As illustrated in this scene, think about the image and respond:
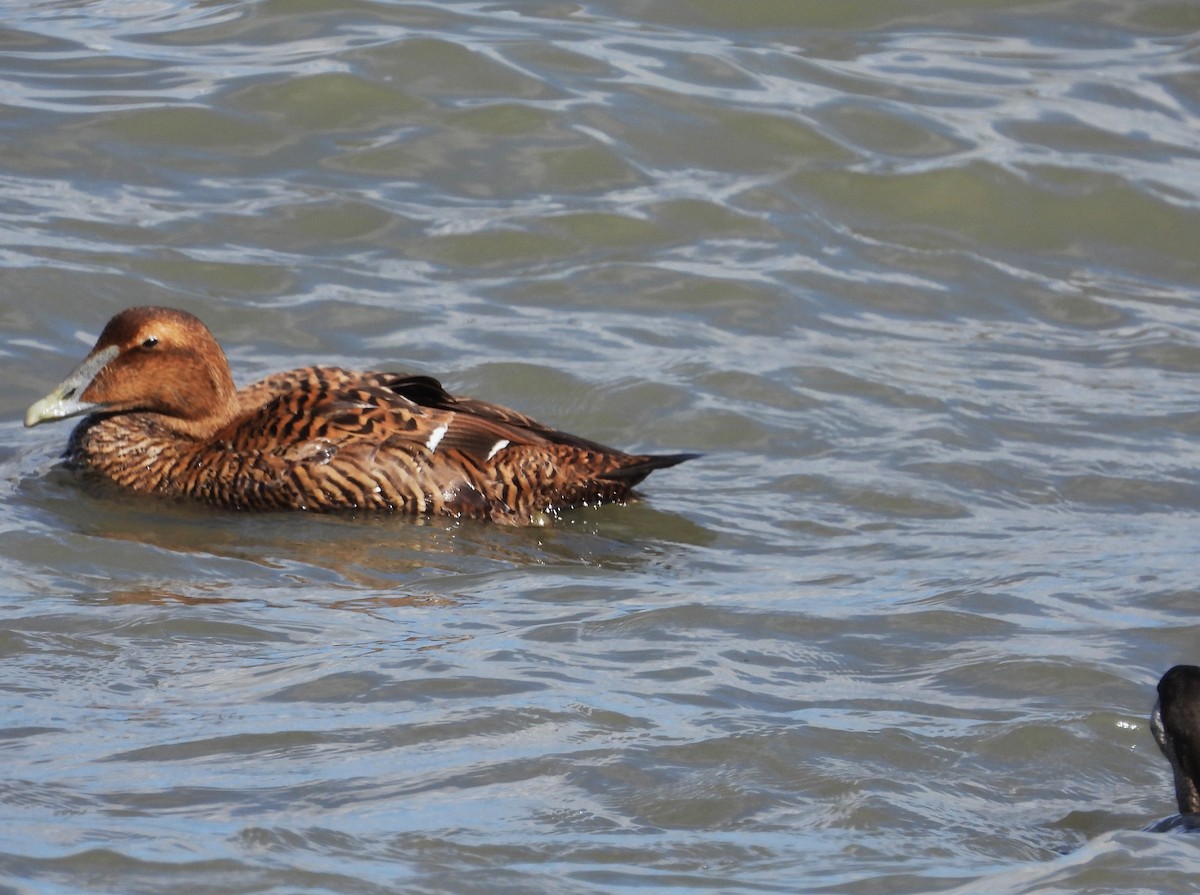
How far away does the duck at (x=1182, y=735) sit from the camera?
14.9ft

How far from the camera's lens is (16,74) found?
1141cm

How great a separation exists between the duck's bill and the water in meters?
0.24

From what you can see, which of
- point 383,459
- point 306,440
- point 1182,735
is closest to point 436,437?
point 383,459

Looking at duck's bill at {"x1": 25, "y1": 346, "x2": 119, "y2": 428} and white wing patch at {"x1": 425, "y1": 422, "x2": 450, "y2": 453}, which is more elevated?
duck's bill at {"x1": 25, "y1": 346, "x2": 119, "y2": 428}

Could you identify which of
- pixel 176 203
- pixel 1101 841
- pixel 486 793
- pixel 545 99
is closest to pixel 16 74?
pixel 176 203

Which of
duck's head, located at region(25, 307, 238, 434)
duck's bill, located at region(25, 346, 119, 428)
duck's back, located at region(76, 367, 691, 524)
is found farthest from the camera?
duck's head, located at region(25, 307, 238, 434)

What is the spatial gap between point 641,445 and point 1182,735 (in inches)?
155

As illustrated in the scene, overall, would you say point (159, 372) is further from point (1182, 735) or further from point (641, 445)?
point (1182, 735)

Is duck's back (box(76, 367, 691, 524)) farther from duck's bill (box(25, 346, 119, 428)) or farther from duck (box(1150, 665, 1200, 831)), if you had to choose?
duck (box(1150, 665, 1200, 831))

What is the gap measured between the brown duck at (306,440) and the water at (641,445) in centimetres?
17

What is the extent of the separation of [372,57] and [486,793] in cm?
773

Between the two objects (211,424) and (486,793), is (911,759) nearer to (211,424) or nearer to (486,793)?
(486,793)

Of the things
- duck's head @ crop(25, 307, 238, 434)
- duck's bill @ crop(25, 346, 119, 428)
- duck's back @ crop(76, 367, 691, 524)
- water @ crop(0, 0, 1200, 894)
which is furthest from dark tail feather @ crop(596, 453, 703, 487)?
duck's bill @ crop(25, 346, 119, 428)

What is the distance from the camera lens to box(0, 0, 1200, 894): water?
4551 millimetres
